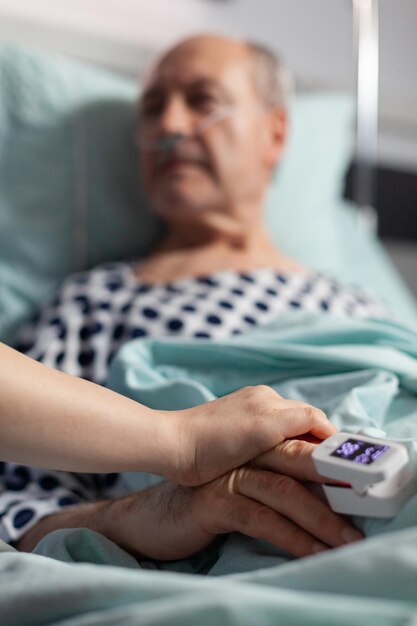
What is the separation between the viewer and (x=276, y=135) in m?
1.69

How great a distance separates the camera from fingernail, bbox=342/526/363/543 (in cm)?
65

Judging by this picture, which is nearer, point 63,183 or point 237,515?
point 237,515

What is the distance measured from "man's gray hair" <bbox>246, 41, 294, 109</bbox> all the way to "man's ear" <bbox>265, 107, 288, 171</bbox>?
2 cm

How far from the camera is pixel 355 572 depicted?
0.51m

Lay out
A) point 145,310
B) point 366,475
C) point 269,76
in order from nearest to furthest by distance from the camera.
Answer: point 366,475, point 145,310, point 269,76

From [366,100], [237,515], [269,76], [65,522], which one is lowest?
[65,522]

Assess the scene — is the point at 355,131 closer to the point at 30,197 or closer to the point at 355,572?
the point at 30,197

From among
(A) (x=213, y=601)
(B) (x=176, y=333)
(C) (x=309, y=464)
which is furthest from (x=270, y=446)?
(B) (x=176, y=333)

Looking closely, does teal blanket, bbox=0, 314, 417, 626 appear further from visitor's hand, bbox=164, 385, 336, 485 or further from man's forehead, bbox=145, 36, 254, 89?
man's forehead, bbox=145, 36, 254, 89

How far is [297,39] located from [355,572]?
1.90 m

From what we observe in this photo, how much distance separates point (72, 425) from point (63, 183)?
0.97 m

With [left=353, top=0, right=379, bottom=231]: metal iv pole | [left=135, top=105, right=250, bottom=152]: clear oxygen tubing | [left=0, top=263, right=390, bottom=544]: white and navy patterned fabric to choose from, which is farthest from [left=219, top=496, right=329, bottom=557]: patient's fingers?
[left=353, top=0, right=379, bottom=231]: metal iv pole

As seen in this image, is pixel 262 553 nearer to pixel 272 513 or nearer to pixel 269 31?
pixel 272 513

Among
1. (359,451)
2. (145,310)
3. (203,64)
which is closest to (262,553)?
(359,451)
